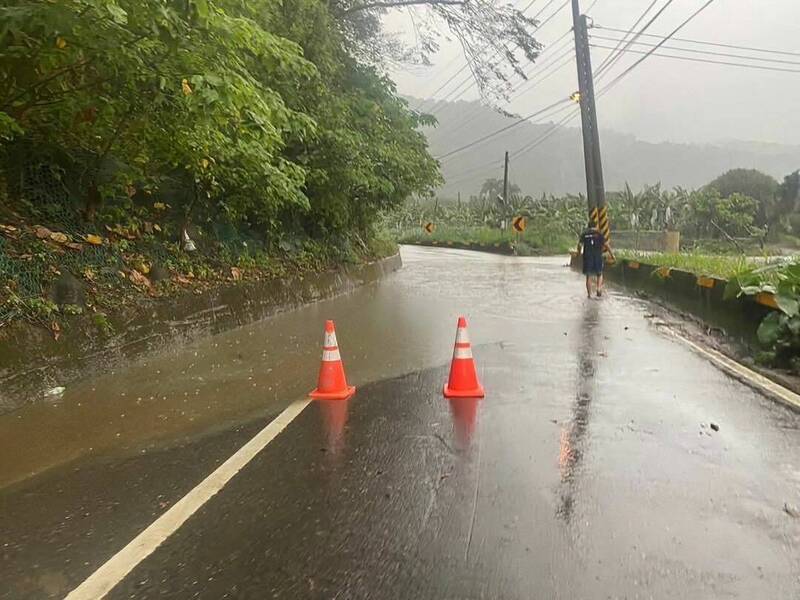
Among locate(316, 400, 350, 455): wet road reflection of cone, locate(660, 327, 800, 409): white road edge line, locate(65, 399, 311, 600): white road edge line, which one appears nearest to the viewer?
locate(65, 399, 311, 600): white road edge line

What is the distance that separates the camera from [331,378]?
20.6 ft

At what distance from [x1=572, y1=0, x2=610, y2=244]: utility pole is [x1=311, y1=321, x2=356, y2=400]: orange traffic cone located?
16.8 metres

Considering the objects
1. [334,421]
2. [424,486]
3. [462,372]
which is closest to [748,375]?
[462,372]

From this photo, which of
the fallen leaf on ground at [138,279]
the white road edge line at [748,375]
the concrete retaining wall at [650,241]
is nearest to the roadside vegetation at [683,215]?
the concrete retaining wall at [650,241]

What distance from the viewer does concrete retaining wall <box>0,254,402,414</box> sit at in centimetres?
589

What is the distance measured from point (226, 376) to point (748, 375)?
5.49 metres

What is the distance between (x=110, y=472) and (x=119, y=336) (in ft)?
10.8

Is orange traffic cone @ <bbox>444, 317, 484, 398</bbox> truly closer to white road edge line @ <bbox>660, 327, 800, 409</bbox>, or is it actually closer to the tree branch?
white road edge line @ <bbox>660, 327, 800, 409</bbox>

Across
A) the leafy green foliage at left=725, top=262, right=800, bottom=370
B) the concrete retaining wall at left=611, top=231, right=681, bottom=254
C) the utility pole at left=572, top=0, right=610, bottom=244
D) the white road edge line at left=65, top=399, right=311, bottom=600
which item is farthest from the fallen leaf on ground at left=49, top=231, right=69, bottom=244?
the concrete retaining wall at left=611, top=231, right=681, bottom=254

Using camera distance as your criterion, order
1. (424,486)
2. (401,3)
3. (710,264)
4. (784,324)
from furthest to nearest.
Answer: (401,3) → (710,264) → (784,324) → (424,486)

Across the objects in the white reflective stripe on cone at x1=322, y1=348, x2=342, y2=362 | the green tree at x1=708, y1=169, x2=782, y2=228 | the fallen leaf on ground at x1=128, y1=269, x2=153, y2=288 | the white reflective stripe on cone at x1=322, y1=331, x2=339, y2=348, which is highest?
the green tree at x1=708, y1=169, x2=782, y2=228

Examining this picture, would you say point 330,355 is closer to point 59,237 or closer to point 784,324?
point 59,237

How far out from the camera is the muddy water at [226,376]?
5.04 meters

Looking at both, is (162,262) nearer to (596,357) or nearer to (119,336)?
(119,336)
